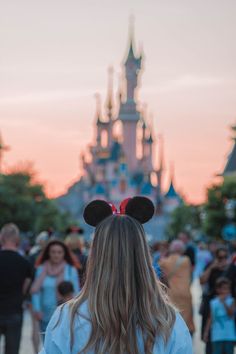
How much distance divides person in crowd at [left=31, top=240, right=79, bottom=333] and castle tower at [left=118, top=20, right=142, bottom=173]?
135658mm

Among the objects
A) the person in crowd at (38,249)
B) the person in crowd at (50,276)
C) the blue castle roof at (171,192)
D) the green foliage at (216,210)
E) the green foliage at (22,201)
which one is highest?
the blue castle roof at (171,192)

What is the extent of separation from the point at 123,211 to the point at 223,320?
275 inches

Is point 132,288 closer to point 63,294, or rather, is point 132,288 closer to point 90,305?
point 90,305

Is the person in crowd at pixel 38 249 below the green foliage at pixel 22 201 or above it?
below

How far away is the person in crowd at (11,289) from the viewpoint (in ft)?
33.0

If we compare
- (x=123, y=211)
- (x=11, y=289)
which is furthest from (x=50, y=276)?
(x=123, y=211)

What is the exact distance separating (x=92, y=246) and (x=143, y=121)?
149m

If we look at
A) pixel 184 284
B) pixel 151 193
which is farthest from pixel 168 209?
pixel 184 284

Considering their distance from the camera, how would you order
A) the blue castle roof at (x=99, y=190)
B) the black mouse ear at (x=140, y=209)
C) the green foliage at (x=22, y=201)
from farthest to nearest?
1. the blue castle roof at (x=99, y=190)
2. the green foliage at (x=22, y=201)
3. the black mouse ear at (x=140, y=209)

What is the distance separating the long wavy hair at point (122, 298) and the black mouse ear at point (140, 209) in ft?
0.73

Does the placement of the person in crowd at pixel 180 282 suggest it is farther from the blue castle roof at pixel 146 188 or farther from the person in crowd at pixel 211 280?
the blue castle roof at pixel 146 188

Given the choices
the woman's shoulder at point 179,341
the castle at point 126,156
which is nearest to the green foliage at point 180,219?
the castle at point 126,156

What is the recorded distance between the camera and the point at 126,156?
493 ft

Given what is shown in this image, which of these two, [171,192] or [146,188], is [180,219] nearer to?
[171,192]
